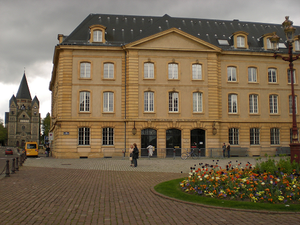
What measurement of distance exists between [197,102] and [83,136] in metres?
12.3

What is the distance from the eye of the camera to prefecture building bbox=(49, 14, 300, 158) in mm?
33062

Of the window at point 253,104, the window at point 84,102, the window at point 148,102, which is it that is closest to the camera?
the window at point 84,102

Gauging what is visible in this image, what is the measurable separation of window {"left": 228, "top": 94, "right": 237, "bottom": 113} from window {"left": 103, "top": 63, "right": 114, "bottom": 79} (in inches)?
514

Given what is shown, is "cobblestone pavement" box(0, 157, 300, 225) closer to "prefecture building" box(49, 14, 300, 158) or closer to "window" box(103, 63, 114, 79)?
"prefecture building" box(49, 14, 300, 158)

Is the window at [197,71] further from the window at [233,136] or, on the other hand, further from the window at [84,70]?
the window at [84,70]

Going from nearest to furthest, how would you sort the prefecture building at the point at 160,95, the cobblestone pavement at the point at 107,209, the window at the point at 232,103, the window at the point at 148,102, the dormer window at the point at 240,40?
the cobblestone pavement at the point at 107,209, the prefecture building at the point at 160,95, the window at the point at 148,102, the window at the point at 232,103, the dormer window at the point at 240,40

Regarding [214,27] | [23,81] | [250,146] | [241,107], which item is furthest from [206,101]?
[23,81]

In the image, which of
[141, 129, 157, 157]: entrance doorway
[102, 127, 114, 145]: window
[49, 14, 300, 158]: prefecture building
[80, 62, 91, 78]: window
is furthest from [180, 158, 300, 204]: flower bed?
[80, 62, 91, 78]: window

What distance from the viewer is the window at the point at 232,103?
117 ft

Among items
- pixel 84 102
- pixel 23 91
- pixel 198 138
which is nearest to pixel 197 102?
pixel 198 138

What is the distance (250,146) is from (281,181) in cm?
2612

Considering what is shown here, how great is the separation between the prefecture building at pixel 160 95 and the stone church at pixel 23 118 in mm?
151062

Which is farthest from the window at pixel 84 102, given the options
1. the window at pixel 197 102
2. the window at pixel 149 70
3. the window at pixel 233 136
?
the window at pixel 233 136

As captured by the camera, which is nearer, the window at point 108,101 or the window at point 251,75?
the window at point 108,101
